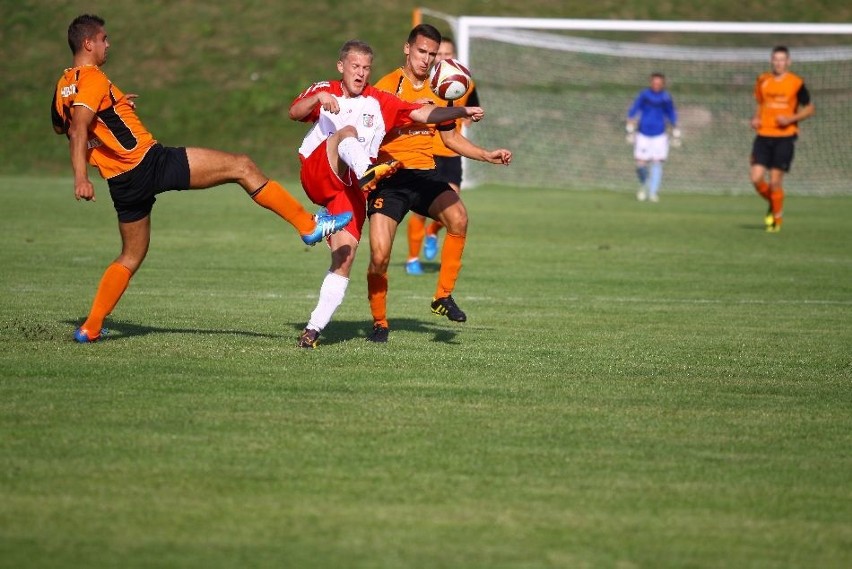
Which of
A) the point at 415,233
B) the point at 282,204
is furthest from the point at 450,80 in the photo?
the point at 415,233

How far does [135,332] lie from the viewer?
9352 mm

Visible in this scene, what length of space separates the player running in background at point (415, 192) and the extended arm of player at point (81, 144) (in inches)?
81.8

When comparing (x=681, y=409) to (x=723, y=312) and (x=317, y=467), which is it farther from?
(x=723, y=312)

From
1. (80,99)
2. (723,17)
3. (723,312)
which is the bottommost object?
(723,312)

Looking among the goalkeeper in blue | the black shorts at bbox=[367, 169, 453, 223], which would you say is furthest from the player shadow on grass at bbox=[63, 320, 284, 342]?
the goalkeeper in blue

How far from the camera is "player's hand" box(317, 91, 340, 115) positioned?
8211 mm

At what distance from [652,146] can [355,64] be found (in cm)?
2222

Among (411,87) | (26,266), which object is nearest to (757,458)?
(411,87)

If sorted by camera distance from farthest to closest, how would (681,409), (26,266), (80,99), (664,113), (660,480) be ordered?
(664,113) → (26,266) → (80,99) → (681,409) → (660,480)

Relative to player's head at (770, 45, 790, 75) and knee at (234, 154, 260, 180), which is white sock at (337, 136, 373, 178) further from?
player's head at (770, 45, 790, 75)

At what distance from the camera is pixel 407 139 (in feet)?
31.4

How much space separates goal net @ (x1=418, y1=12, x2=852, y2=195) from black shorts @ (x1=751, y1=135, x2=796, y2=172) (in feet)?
39.2

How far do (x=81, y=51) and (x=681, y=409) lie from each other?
4.55m

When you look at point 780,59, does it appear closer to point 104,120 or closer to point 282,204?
point 282,204
